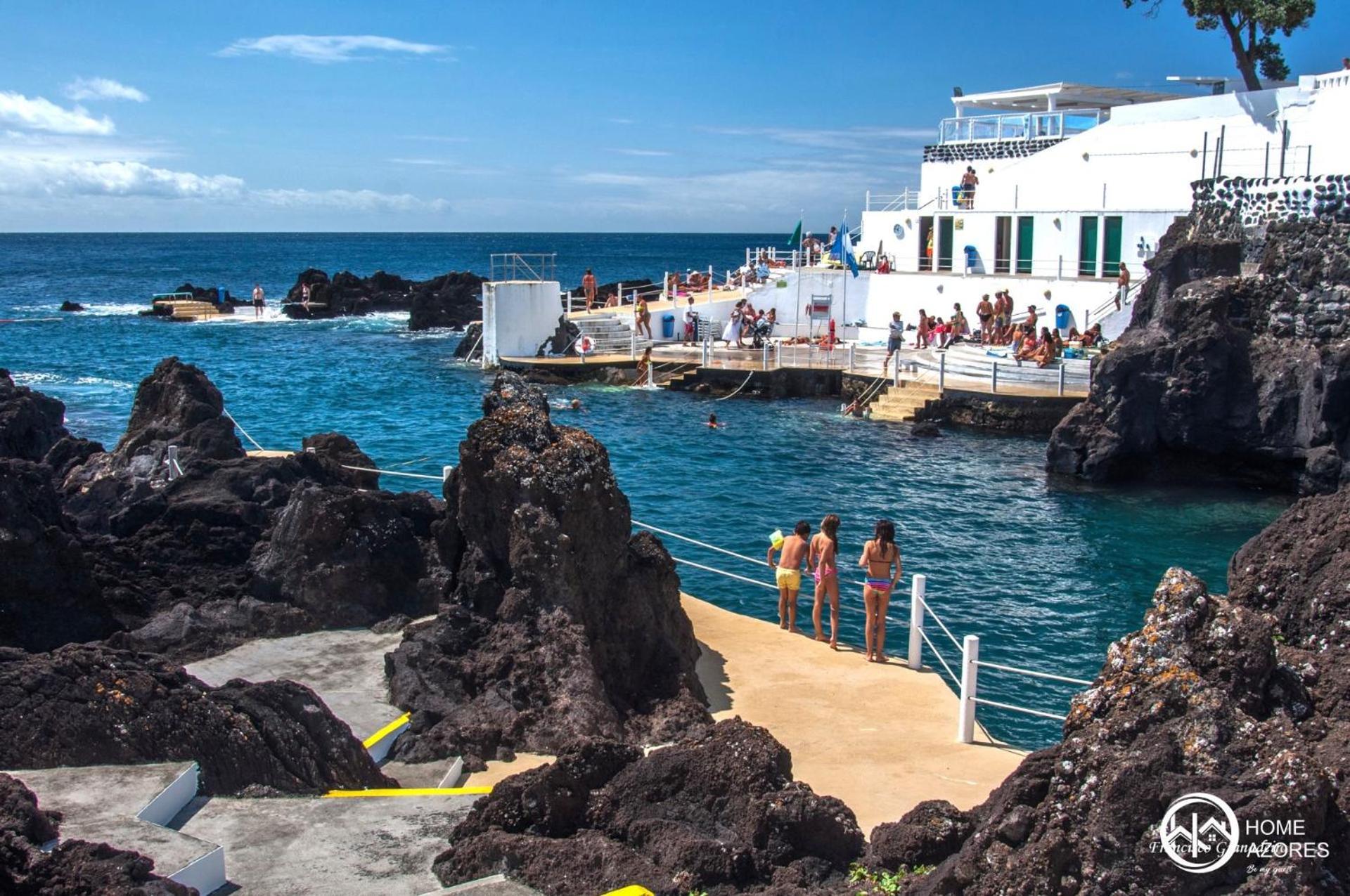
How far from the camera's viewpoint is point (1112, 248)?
40.1m

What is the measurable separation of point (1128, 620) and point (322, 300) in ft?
211

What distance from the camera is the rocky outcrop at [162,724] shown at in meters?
7.31

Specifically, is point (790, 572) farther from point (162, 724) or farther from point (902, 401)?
point (902, 401)

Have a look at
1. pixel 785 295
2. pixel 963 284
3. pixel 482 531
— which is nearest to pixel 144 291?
pixel 785 295

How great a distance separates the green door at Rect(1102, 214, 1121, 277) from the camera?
39906mm

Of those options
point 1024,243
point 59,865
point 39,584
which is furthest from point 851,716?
point 1024,243

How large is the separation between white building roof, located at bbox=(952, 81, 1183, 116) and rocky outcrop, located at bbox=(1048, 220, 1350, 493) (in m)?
24.4

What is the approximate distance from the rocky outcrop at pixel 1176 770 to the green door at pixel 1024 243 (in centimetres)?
3861

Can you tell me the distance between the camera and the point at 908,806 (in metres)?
9.09

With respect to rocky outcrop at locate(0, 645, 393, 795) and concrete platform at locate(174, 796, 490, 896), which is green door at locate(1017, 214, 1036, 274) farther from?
concrete platform at locate(174, 796, 490, 896)

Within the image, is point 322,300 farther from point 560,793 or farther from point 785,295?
point 560,793

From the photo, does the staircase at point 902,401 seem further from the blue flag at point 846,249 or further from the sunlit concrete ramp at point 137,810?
the sunlit concrete ramp at point 137,810

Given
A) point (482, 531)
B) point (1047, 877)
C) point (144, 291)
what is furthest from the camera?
point (144, 291)

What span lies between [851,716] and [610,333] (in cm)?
3516
